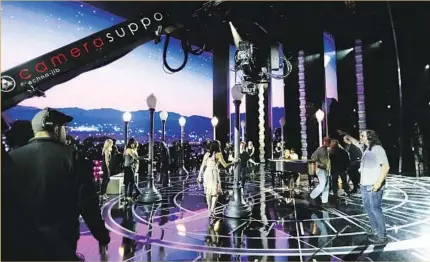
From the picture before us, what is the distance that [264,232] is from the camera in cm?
402

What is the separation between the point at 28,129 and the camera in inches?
124

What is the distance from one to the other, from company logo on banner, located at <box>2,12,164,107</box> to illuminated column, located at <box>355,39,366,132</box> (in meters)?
11.4

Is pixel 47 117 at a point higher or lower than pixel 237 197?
higher

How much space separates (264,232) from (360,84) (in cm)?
1111

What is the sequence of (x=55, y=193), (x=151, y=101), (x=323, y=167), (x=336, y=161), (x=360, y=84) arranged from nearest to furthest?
(x=55, y=193), (x=323, y=167), (x=151, y=101), (x=336, y=161), (x=360, y=84)

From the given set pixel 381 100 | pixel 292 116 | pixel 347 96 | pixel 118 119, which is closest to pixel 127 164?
pixel 118 119


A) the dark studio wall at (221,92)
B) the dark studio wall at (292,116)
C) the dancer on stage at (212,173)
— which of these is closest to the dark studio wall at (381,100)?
the dark studio wall at (292,116)

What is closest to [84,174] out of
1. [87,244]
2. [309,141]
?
[87,244]

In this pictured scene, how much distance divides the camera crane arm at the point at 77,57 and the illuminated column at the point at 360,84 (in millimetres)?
11103

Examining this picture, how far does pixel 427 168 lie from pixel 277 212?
964cm

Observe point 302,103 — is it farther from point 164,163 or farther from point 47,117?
point 47,117

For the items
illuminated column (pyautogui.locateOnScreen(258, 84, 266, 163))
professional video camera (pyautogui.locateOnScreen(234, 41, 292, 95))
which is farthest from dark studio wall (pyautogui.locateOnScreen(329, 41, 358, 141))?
professional video camera (pyautogui.locateOnScreen(234, 41, 292, 95))

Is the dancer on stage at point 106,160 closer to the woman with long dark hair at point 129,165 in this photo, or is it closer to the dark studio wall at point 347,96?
the woman with long dark hair at point 129,165

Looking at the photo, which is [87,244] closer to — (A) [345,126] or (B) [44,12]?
(B) [44,12]
